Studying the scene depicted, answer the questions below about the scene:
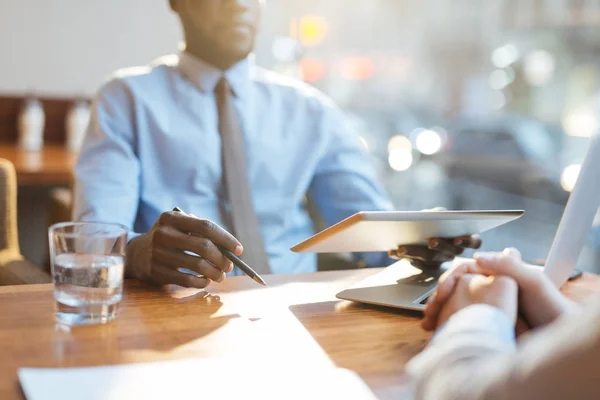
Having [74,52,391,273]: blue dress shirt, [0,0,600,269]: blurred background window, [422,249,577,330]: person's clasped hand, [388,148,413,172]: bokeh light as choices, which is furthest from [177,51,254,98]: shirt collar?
[388,148,413,172]: bokeh light

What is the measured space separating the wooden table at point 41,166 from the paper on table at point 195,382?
1599 millimetres

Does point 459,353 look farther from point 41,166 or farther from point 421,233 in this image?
point 41,166

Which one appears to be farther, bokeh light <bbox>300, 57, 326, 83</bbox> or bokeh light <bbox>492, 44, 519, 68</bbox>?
bokeh light <bbox>300, 57, 326, 83</bbox>

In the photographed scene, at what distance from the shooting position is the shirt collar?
5.74 ft

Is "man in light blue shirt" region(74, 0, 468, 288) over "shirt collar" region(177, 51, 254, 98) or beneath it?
beneath

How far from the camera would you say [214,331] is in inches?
33.4

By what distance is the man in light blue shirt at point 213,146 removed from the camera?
160 cm

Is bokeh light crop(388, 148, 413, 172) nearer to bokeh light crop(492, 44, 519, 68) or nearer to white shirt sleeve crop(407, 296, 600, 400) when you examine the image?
bokeh light crop(492, 44, 519, 68)

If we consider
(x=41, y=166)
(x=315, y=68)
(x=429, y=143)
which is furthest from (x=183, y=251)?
(x=315, y=68)

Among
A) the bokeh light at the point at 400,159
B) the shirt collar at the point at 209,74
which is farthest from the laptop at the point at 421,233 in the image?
the bokeh light at the point at 400,159

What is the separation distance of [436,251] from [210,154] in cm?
72

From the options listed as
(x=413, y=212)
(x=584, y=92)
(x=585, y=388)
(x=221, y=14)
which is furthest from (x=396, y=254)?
(x=584, y=92)

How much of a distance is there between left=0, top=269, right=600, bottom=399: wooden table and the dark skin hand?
146 mm

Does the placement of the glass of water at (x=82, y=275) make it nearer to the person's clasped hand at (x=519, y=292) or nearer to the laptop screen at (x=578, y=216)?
the person's clasped hand at (x=519, y=292)
